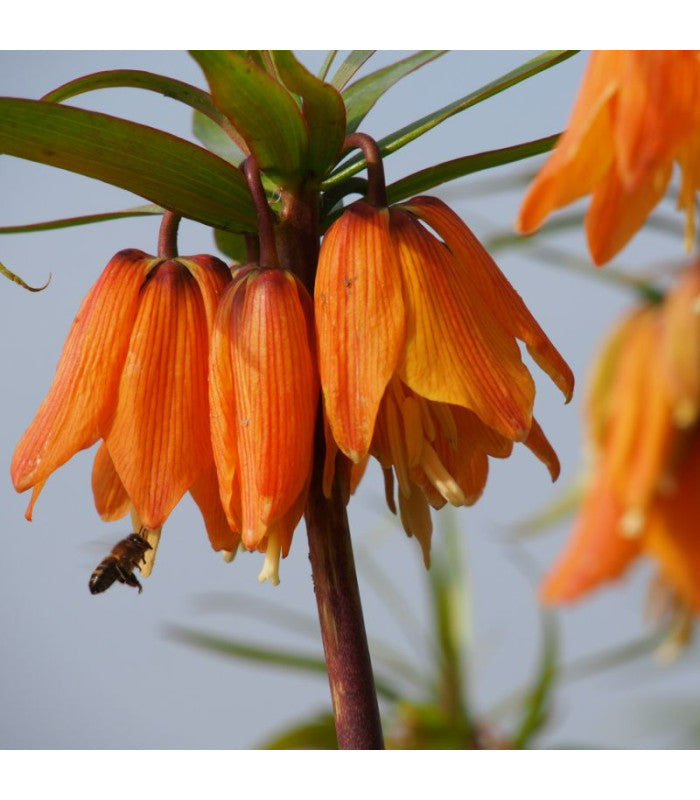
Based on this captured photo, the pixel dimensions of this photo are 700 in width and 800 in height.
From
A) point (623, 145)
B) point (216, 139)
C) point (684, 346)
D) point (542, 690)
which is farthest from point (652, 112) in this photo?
point (542, 690)

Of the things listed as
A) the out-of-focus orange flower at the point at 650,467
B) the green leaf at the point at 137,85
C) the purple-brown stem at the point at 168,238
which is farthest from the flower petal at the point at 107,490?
the out-of-focus orange flower at the point at 650,467

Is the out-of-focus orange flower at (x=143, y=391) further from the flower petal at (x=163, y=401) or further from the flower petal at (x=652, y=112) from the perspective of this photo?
the flower petal at (x=652, y=112)

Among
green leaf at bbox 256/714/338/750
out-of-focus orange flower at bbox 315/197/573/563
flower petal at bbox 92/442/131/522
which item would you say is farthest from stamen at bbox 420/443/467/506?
green leaf at bbox 256/714/338/750

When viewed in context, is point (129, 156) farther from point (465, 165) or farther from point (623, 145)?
point (623, 145)

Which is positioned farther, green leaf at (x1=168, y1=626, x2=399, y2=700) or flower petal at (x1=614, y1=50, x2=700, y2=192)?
green leaf at (x1=168, y1=626, x2=399, y2=700)

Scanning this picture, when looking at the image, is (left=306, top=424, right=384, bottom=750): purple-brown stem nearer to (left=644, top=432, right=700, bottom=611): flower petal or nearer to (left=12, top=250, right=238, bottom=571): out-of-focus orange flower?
(left=12, top=250, right=238, bottom=571): out-of-focus orange flower
